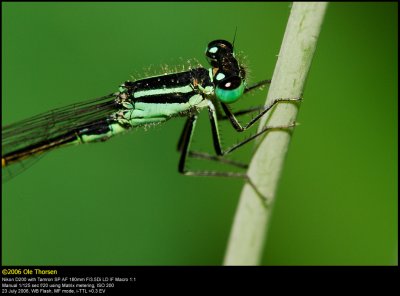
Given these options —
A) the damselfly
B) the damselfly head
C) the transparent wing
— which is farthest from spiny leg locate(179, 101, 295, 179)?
the transparent wing

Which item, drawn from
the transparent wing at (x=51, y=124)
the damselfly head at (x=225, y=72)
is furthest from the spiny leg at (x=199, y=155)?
the damselfly head at (x=225, y=72)

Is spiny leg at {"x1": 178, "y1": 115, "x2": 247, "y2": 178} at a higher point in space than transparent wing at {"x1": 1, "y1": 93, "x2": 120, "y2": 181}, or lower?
lower

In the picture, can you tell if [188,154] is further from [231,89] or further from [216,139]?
[231,89]

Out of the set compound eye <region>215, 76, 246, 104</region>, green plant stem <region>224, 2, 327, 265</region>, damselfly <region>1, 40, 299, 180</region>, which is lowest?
green plant stem <region>224, 2, 327, 265</region>

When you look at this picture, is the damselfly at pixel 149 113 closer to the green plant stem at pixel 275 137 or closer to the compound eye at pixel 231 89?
the compound eye at pixel 231 89

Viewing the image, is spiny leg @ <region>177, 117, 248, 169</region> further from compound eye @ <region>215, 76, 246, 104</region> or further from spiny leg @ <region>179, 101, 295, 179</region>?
compound eye @ <region>215, 76, 246, 104</region>

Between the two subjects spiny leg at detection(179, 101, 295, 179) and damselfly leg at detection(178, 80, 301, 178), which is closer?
damselfly leg at detection(178, 80, 301, 178)
